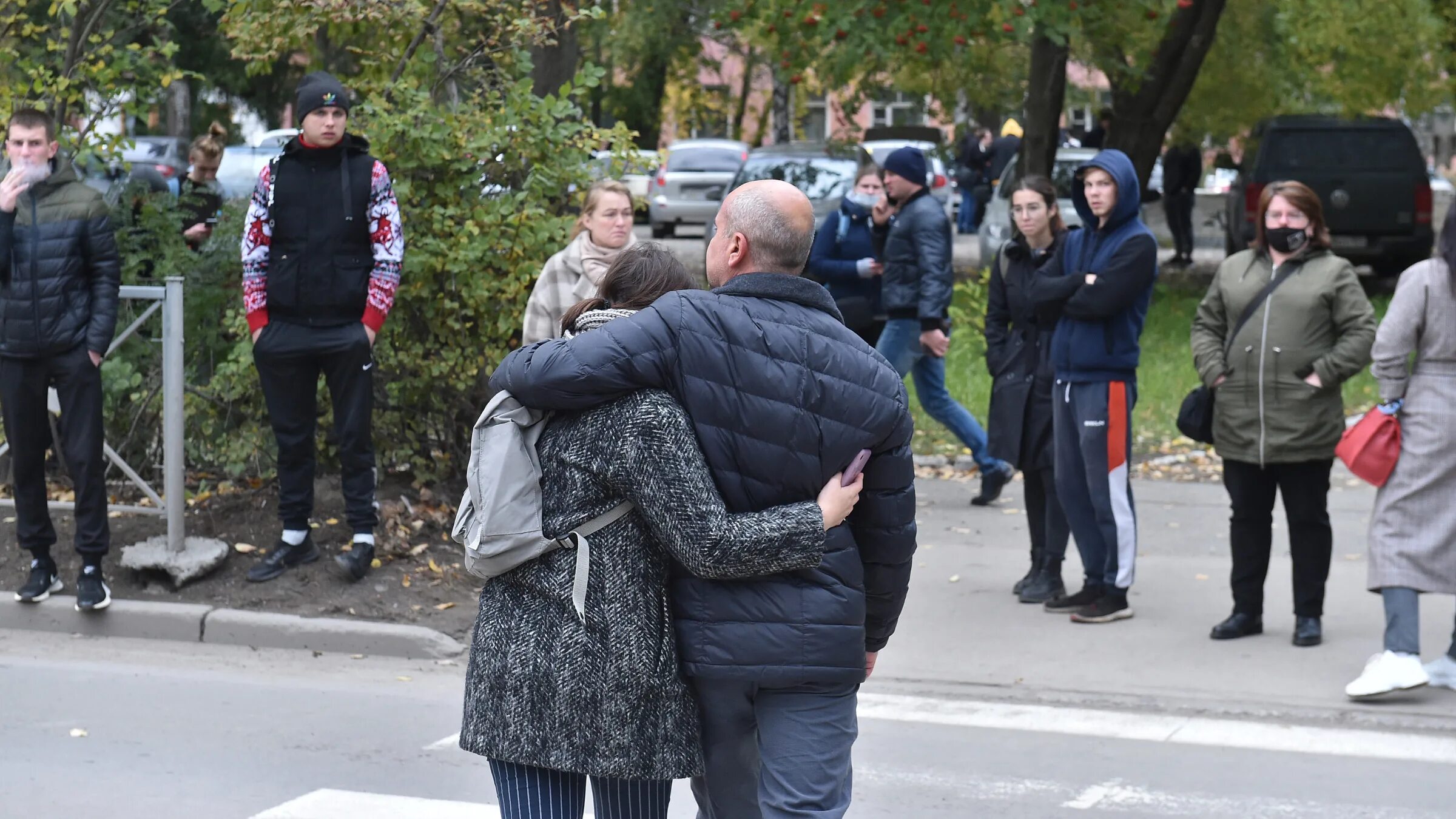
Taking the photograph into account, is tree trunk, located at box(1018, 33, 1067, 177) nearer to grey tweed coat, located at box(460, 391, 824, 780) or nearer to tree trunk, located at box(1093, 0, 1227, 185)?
tree trunk, located at box(1093, 0, 1227, 185)

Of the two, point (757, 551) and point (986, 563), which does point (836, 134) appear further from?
point (757, 551)

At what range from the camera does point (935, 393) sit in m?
9.20

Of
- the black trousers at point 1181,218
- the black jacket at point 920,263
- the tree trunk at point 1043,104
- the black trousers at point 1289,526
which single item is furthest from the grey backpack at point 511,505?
the black trousers at point 1181,218

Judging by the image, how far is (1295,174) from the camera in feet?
64.1

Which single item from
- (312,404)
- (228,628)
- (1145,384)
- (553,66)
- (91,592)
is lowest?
(228,628)

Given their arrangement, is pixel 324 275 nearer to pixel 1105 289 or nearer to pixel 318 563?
pixel 318 563

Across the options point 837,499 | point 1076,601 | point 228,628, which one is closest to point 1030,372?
point 1076,601

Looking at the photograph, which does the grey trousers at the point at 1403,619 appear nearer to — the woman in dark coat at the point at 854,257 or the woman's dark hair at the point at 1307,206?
the woman's dark hair at the point at 1307,206

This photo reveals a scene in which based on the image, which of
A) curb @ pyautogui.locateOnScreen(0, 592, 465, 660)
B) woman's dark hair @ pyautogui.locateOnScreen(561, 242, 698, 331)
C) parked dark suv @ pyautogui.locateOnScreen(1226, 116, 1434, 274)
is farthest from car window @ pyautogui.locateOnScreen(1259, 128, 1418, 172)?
woman's dark hair @ pyautogui.locateOnScreen(561, 242, 698, 331)

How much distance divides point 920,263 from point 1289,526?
2.73m

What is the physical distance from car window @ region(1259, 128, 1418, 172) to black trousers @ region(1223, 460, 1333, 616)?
1383cm

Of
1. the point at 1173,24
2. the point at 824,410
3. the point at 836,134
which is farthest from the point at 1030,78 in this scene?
the point at 824,410

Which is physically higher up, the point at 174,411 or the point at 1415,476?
the point at 1415,476

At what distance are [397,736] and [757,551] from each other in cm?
292
